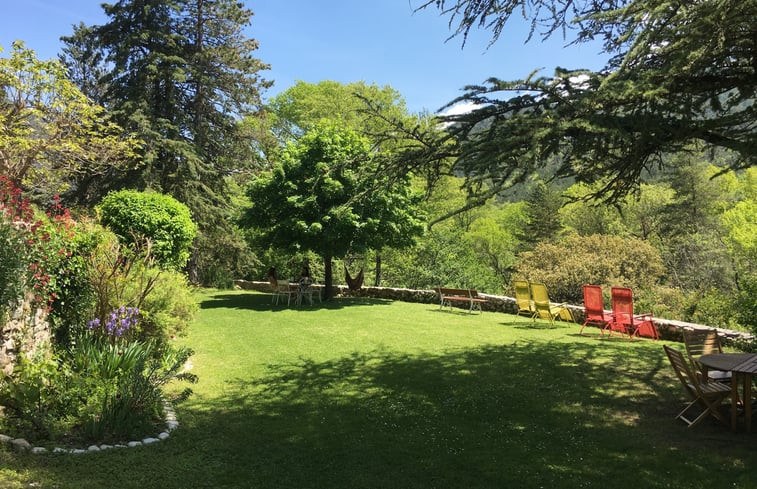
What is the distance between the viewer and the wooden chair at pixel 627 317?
31.5 ft

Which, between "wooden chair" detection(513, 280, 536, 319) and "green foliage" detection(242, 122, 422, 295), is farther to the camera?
"green foliage" detection(242, 122, 422, 295)

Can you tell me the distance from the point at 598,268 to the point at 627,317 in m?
5.76

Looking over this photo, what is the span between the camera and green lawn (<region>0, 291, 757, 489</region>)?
A: 3.60 m

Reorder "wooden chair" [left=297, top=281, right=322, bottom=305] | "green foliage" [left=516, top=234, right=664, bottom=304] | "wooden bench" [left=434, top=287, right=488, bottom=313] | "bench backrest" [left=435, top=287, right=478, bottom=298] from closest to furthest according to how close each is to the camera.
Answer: "wooden bench" [left=434, top=287, right=488, bottom=313] → "bench backrest" [left=435, top=287, right=478, bottom=298] → "green foliage" [left=516, top=234, right=664, bottom=304] → "wooden chair" [left=297, top=281, right=322, bottom=305]

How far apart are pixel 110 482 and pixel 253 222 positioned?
13.1 meters

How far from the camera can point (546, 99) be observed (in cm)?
498

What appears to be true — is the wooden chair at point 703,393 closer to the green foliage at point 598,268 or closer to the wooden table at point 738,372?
the wooden table at point 738,372

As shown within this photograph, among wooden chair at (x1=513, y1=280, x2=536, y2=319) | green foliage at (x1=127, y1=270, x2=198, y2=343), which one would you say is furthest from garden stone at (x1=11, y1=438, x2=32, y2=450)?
wooden chair at (x1=513, y1=280, x2=536, y2=319)

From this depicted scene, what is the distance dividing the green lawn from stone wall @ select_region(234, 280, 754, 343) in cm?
95

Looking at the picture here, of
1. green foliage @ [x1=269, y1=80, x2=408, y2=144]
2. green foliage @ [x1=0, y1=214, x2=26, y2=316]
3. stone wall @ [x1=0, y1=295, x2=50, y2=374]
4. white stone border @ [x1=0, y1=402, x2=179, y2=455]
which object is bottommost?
white stone border @ [x1=0, y1=402, x2=179, y2=455]

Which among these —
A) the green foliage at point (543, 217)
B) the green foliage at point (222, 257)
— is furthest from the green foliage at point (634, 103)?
the green foliage at point (543, 217)

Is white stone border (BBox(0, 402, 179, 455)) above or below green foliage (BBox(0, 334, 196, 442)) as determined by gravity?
below

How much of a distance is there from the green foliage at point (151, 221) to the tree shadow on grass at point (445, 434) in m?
5.05

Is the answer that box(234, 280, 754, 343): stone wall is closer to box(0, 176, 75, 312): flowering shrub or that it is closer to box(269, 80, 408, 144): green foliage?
box(0, 176, 75, 312): flowering shrub
